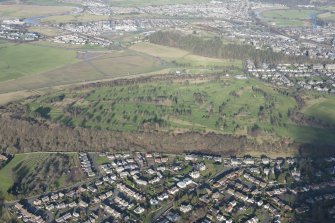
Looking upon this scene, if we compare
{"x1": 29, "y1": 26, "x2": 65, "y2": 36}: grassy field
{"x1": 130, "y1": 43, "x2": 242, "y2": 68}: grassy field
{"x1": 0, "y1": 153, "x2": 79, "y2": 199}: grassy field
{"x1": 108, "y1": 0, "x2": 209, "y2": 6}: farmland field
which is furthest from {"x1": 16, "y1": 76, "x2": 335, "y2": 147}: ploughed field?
{"x1": 108, "y1": 0, "x2": 209, "y2": 6}: farmland field

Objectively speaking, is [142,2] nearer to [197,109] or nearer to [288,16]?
[288,16]

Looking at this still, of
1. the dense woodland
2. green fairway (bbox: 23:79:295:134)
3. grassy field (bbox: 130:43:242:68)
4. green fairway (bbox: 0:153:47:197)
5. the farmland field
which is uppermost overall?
the farmland field

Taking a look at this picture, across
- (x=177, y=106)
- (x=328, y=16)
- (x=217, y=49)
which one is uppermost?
(x=328, y=16)

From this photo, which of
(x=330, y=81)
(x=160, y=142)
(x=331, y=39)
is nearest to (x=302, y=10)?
(x=331, y=39)

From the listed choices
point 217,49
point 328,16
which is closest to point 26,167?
point 217,49

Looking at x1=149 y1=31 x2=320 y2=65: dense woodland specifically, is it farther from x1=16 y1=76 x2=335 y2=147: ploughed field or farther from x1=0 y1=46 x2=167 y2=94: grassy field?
x1=16 y1=76 x2=335 y2=147: ploughed field

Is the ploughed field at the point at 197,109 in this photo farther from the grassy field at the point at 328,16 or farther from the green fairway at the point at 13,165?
the grassy field at the point at 328,16
